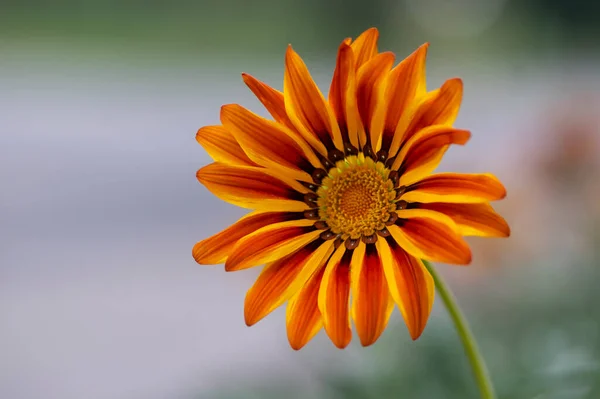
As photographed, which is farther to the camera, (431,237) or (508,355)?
(508,355)

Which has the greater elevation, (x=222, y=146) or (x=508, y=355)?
(x=222, y=146)

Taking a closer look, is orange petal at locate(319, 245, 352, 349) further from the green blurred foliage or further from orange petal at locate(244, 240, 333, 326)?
the green blurred foliage

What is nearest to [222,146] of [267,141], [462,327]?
[267,141]

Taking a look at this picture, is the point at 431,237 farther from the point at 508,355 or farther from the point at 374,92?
the point at 508,355

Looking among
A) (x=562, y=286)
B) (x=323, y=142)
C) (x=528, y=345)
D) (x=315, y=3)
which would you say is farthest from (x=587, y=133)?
(x=315, y=3)

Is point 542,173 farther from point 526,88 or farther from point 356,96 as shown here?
point 526,88

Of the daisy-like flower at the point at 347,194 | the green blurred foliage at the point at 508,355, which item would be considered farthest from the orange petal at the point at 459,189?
the green blurred foliage at the point at 508,355

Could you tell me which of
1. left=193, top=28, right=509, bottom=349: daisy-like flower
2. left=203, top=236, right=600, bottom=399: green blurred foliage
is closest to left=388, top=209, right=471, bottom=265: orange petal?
left=193, top=28, right=509, bottom=349: daisy-like flower
